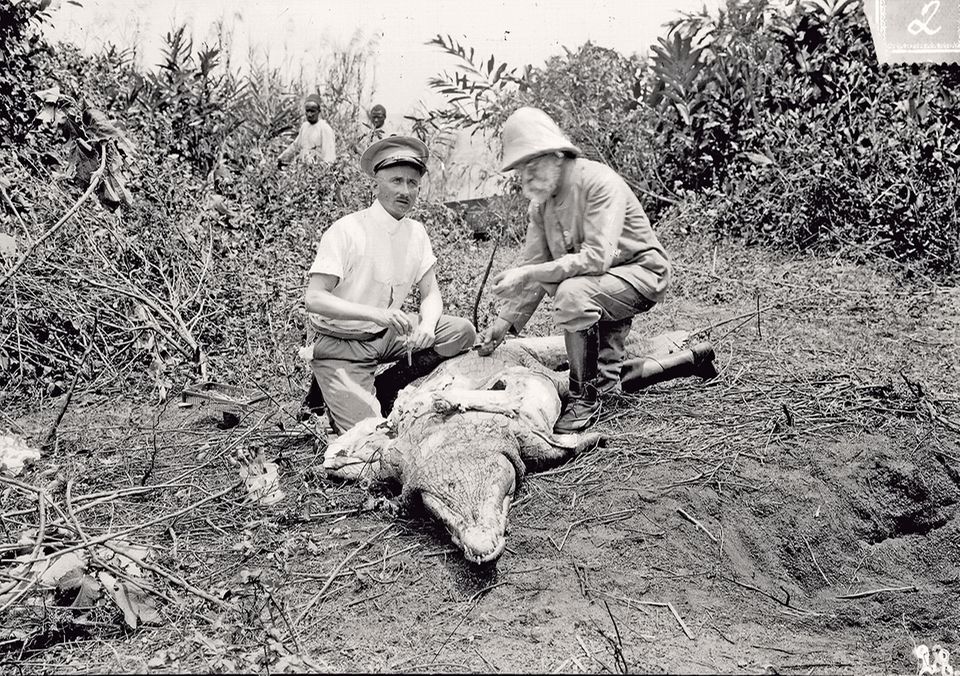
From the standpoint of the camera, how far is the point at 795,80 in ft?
28.8

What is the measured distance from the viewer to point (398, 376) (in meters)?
4.90

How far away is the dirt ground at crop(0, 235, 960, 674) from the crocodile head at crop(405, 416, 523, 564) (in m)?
0.12

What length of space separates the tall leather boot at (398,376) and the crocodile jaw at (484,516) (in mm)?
1224

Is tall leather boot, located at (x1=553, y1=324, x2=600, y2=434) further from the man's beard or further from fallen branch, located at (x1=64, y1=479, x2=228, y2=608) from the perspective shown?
fallen branch, located at (x1=64, y1=479, x2=228, y2=608)

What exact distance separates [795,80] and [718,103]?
0.72 metres

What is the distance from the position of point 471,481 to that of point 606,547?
0.55 meters

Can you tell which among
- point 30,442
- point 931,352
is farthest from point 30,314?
point 931,352

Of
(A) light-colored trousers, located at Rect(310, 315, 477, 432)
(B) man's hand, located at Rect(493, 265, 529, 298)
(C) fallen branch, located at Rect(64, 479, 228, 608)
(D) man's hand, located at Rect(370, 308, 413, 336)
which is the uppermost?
(B) man's hand, located at Rect(493, 265, 529, 298)

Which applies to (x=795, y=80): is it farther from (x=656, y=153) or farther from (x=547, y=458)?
(x=547, y=458)

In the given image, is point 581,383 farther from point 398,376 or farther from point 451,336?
point 398,376

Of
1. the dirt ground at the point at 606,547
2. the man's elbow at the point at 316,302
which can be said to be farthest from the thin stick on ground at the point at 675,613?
A: the man's elbow at the point at 316,302

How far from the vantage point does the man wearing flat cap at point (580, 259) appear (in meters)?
4.30

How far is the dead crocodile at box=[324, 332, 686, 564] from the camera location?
11.2 ft

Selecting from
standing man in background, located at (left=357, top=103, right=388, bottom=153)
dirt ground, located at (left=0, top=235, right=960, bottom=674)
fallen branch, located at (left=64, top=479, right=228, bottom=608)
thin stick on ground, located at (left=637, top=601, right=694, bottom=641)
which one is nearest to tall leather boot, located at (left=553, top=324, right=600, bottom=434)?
dirt ground, located at (left=0, top=235, right=960, bottom=674)
